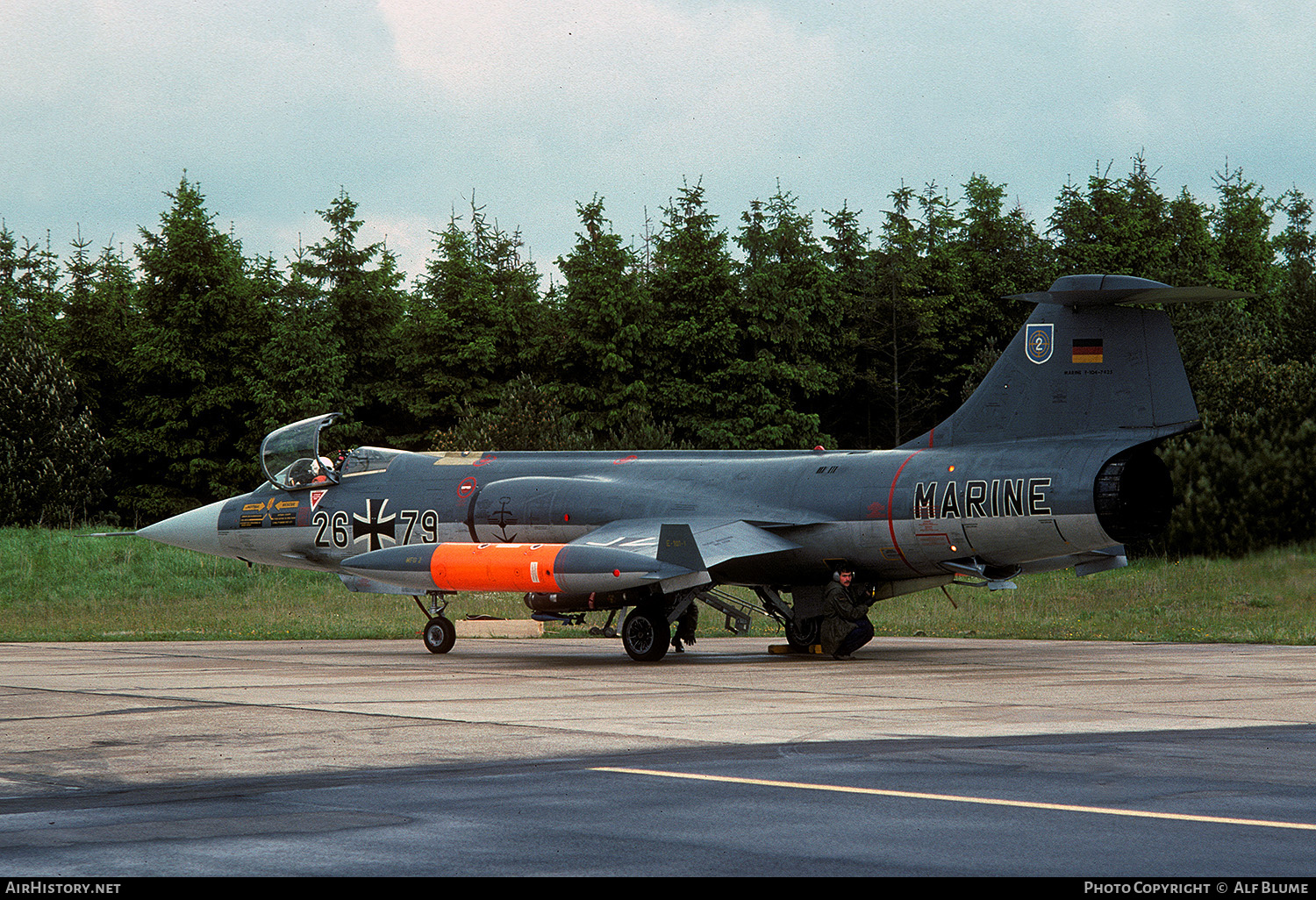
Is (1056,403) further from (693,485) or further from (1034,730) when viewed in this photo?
(1034,730)

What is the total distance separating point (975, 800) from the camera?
695 cm

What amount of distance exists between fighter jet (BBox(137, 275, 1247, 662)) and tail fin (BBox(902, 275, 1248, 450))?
0.02 meters

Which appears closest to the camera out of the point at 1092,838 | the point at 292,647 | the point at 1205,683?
the point at 1092,838

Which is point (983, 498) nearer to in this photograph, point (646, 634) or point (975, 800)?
point (646, 634)

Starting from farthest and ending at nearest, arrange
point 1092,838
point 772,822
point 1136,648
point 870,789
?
point 1136,648
point 870,789
point 772,822
point 1092,838

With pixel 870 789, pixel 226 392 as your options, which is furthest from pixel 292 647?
pixel 226 392

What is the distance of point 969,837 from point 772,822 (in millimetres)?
898

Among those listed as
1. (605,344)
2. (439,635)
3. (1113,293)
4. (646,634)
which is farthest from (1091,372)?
(605,344)

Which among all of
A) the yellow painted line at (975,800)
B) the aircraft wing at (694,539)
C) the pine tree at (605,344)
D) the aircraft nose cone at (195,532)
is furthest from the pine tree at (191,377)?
the yellow painted line at (975,800)

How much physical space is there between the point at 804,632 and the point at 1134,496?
208 inches

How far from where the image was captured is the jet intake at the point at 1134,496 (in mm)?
17094

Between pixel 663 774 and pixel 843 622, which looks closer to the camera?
pixel 663 774

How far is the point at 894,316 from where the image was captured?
59.5 m

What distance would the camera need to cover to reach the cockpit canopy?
74.5 feet
